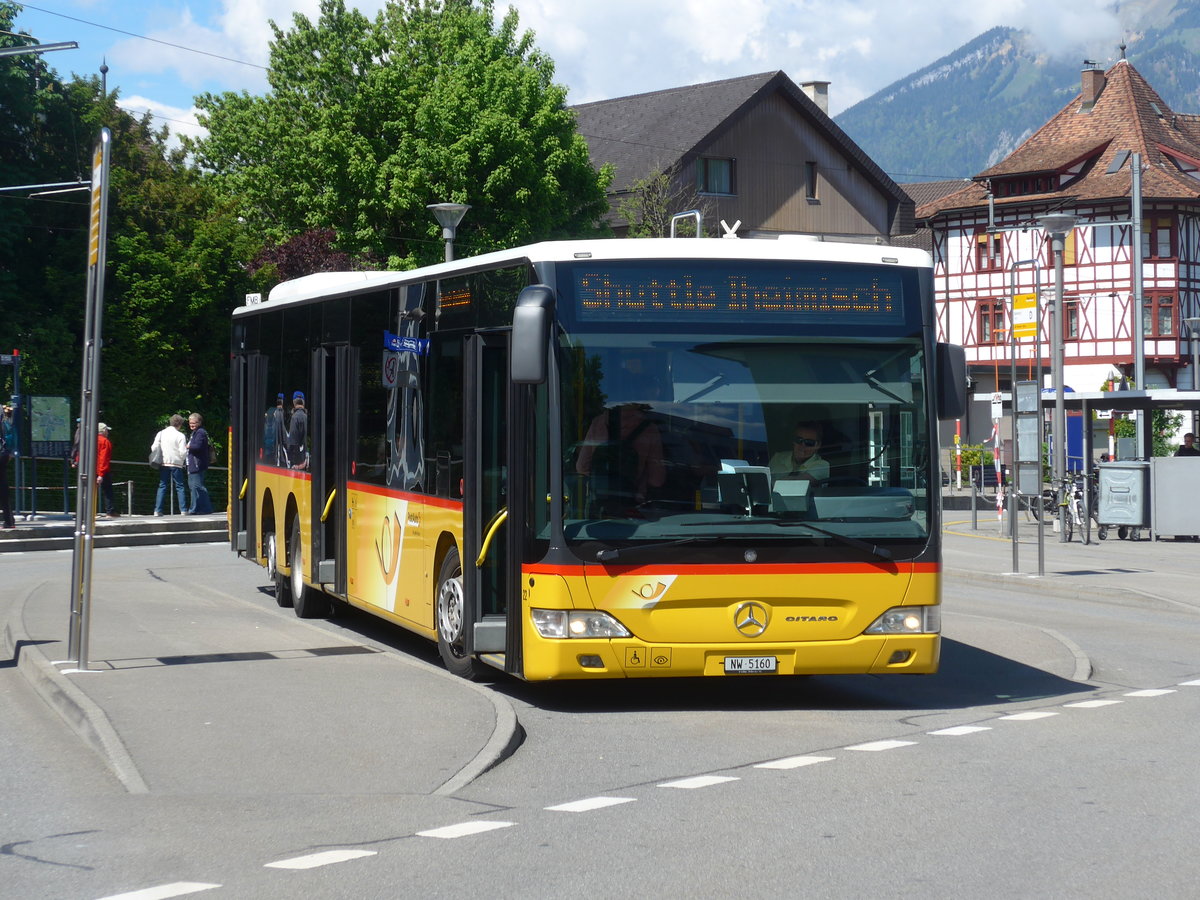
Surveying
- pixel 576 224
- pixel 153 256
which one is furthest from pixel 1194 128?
pixel 153 256

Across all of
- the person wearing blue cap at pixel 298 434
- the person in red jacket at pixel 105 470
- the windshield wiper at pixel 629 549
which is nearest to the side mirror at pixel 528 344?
the windshield wiper at pixel 629 549

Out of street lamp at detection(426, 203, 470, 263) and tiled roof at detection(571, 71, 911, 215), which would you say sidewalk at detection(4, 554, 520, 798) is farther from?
tiled roof at detection(571, 71, 911, 215)

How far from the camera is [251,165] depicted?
2302 inches

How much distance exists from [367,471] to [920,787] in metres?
6.52

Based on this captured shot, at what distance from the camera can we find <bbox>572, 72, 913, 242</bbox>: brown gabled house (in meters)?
62.0

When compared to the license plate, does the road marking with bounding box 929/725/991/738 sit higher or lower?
lower

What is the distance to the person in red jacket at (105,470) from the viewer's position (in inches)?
1109

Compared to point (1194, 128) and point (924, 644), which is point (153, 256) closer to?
point (924, 644)

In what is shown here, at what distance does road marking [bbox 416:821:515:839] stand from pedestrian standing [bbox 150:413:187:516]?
23.7m

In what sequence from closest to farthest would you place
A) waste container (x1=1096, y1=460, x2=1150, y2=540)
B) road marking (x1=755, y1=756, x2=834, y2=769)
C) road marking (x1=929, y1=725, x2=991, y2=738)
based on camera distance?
1. road marking (x1=755, y1=756, x2=834, y2=769)
2. road marking (x1=929, y1=725, x2=991, y2=738)
3. waste container (x1=1096, y1=460, x2=1150, y2=540)

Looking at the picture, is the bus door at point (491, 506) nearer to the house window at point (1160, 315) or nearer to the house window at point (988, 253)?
the house window at point (1160, 315)

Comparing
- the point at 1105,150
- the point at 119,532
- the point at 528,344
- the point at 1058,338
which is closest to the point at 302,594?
the point at 528,344

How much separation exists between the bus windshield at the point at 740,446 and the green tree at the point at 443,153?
3741 cm

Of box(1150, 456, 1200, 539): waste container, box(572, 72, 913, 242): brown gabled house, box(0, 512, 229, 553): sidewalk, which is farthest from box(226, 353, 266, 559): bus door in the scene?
box(572, 72, 913, 242): brown gabled house
